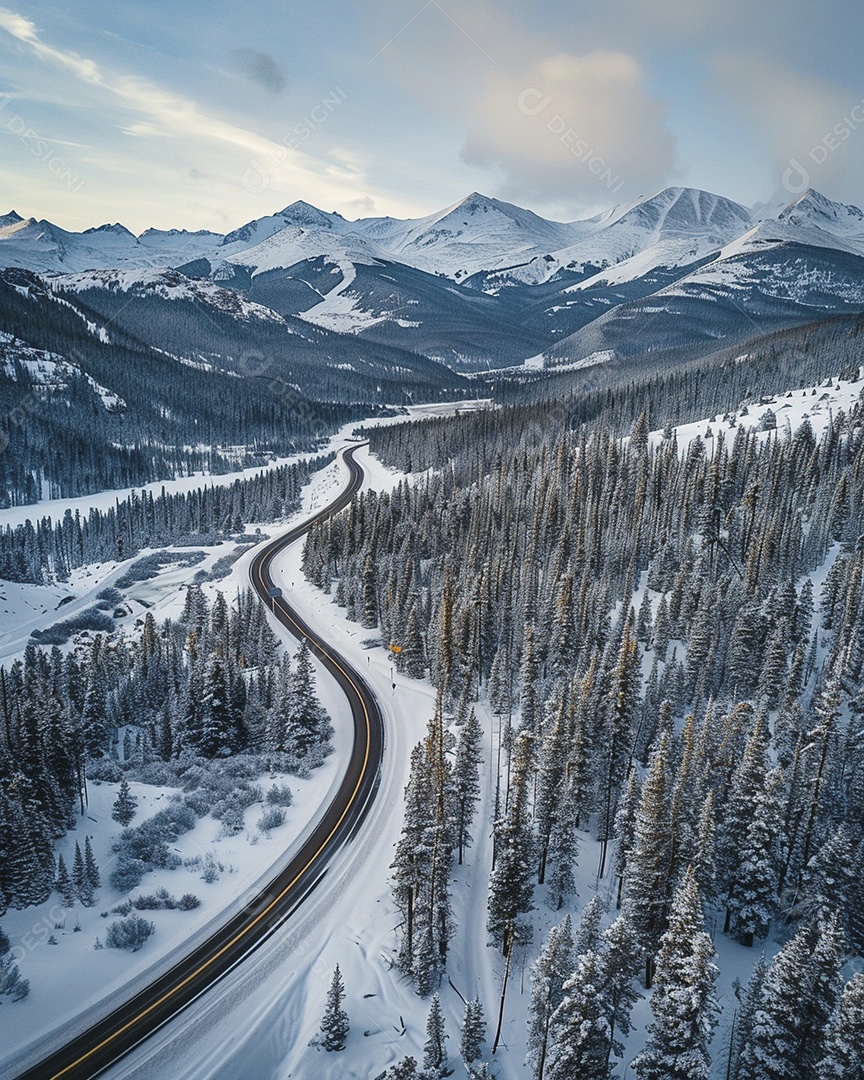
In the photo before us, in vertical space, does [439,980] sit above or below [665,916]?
below

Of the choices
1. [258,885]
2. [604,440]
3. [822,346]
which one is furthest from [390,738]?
[822,346]

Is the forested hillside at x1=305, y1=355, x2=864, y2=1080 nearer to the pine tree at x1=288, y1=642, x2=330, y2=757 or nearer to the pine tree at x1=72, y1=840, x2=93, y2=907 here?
the pine tree at x1=288, y1=642, x2=330, y2=757

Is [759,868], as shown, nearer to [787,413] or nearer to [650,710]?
[650,710]

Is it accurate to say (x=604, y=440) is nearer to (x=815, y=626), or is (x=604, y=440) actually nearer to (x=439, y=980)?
(x=815, y=626)

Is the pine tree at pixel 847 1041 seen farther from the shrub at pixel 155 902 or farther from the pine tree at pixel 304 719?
the pine tree at pixel 304 719

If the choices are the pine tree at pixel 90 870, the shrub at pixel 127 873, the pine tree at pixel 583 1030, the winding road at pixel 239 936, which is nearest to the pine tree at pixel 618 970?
the pine tree at pixel 583 1030

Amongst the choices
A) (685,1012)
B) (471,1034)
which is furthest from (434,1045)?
(685,1012)
